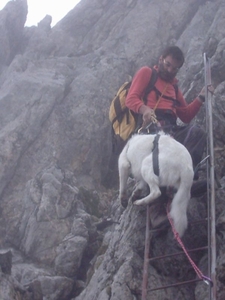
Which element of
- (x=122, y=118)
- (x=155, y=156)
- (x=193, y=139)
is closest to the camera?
(x=155, y=156)

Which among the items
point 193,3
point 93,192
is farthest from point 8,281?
point 193,3

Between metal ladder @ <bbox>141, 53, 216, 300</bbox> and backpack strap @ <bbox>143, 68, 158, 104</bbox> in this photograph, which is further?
backpack strap @ <bbox>143, 68, 158, 104</bbox>

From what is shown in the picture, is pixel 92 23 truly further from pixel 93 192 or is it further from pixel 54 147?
pixel 93 192

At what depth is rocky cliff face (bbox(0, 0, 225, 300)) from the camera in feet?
30.6

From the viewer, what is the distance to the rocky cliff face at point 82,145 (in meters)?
9.34

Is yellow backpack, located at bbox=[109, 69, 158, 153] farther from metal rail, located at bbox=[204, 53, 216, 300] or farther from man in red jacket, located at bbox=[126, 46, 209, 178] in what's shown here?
metal rail, located at bbox=[204, 53, 216, 300]

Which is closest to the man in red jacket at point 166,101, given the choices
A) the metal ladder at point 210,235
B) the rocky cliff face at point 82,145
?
the metal ladder at point 210,235

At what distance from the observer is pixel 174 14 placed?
24.1 metres

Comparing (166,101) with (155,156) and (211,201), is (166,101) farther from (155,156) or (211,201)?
(211,201)

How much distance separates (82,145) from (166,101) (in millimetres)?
9786

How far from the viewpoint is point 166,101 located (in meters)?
9.84

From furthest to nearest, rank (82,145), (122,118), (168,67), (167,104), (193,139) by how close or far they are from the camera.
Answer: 1. (82,145)
2. (122,118)
3. (167,104)
4. (168,67)
5. (193,139)

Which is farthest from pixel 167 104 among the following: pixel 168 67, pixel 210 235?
pixel 210 235

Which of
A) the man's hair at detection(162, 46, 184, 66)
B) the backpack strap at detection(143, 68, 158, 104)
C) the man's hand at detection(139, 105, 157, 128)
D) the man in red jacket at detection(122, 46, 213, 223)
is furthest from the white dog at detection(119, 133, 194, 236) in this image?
the man's hair at detection(162, 46, 184, 66)
